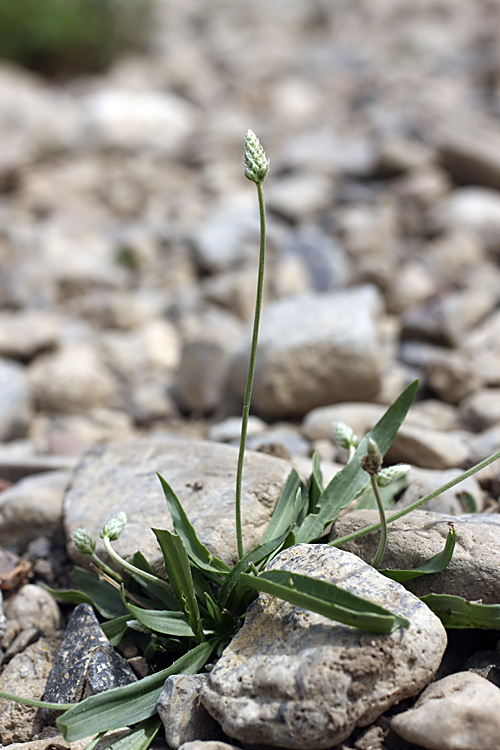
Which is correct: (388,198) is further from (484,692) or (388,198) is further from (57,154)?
(484,692)

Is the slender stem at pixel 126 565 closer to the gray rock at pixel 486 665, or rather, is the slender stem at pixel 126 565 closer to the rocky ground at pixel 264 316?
the rocky ground at pixel 264 316

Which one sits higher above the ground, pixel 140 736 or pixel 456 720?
pixel 456 720

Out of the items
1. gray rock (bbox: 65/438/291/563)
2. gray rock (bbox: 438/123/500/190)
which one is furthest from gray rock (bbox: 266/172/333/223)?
Result: gray rock (bbox: 65/438/291/563)

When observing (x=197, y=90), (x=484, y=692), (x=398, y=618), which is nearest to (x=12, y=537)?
(x=398, y=618)

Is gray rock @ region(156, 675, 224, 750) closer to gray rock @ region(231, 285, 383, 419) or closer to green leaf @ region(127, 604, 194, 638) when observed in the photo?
green leaf @ region(127, 604, 194, 638)

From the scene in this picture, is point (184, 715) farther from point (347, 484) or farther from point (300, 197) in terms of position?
point (300, 197)

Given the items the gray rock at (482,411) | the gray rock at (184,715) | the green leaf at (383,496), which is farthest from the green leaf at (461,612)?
the gray rock at (482,411)

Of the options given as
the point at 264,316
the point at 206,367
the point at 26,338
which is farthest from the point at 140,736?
the point at 26,338
